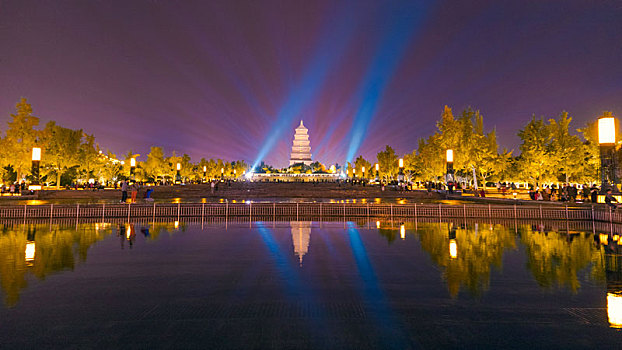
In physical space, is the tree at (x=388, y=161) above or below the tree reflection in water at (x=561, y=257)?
above

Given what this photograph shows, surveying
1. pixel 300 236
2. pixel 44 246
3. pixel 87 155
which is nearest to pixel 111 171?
pixel 87 155

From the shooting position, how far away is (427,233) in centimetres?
1652

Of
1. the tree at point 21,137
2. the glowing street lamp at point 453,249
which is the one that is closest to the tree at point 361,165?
the tree at point 21,137

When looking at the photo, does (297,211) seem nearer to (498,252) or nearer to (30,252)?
(498,252)

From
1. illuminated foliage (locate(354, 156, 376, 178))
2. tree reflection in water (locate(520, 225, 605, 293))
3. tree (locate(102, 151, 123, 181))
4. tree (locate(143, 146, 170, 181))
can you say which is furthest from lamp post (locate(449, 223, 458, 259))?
illuminated foliage (locate(354, 156, 376, 178))

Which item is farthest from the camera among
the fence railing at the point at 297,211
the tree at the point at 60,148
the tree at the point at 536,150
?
the tree at the point at 60,148

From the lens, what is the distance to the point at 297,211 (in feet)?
78.5

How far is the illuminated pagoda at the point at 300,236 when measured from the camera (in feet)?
40.7

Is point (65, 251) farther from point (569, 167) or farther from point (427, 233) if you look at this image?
point (569, 167)

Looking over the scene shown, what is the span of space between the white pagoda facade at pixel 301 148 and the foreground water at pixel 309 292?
579 ft

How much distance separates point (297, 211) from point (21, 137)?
43.2 metres

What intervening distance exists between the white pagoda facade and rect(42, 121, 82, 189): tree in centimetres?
13652

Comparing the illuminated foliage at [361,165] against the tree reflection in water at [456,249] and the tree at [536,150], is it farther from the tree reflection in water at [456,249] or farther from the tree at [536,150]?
the tree reflection in water at [456,249]

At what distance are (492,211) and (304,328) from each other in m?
20.4
